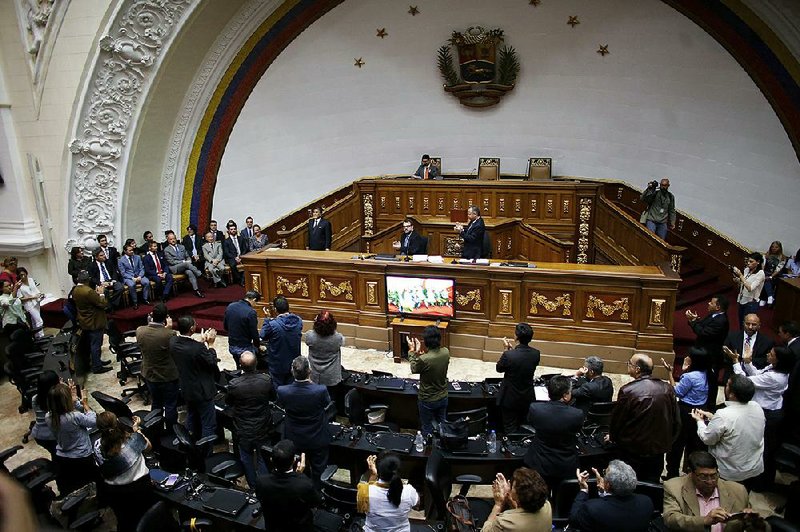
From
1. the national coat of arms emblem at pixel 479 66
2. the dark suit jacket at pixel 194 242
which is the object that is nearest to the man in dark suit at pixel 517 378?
the dark suit jacket at pixel 194 242

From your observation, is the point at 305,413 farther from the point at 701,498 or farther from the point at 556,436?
the point at 701,498

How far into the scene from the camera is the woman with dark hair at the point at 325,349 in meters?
4.91

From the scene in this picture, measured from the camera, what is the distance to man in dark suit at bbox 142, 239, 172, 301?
894 cm

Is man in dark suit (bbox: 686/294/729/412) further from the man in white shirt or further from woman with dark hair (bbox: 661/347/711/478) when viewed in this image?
the man in white shirt

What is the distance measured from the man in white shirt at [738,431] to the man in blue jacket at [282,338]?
3.42m

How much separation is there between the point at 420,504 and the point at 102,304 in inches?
181

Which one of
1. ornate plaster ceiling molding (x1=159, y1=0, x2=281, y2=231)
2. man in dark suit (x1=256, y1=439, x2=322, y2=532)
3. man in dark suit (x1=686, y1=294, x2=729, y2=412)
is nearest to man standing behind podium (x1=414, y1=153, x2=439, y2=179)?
ornate plaster ceiling molding (x1=159, y1=0, x2=281, y2=231)

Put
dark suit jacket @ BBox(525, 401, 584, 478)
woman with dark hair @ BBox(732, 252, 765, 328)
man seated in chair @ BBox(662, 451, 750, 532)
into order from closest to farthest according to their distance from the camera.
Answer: man seated in chair @ BBox(662, 451, 750, 532), dark suit jacket @ BBox(525, 401, 584, 478), woman with dark hair @ BBox(732, 252, 765, 328)

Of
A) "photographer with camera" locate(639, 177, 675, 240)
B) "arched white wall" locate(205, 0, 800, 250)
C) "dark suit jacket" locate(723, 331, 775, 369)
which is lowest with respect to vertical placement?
"dark suit jacket" locate(723, 331, 775, 369)

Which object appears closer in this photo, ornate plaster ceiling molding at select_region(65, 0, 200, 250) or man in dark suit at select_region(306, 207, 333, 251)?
Result: ornate plaster ceiling molding at select_region(65, 0, 200, 250)

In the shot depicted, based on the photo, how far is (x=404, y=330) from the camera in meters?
6.89

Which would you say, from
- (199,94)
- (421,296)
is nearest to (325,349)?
(421,296)

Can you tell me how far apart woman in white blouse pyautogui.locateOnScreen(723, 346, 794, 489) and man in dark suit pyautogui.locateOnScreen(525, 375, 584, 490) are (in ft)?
5.12

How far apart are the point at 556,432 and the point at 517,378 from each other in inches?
38.7
